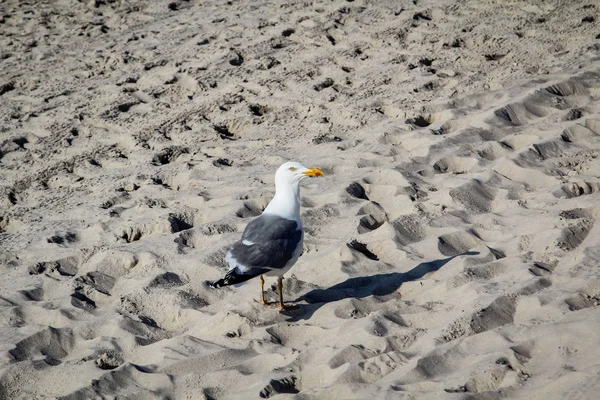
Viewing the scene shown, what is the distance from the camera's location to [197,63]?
757 cm

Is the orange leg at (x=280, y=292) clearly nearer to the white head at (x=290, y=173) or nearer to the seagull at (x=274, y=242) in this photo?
the seagull at (x=274, y=242)

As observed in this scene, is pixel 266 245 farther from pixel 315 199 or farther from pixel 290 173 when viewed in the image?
pixel 315 199

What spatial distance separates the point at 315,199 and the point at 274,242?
4.05 feet

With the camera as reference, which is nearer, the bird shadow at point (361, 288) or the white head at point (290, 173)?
the bird shadow at point (361, 288)

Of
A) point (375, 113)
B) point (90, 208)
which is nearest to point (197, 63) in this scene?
point (375, 113)

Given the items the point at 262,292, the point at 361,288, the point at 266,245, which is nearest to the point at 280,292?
the point at 262,292

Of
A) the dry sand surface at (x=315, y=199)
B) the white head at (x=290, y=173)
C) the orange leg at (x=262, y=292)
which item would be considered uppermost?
the white head at (x=290, y=173)

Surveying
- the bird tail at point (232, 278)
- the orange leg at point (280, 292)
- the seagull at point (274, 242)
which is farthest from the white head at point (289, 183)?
the bird tail at point (232, 278)

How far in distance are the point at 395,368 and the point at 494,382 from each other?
17.6 inches

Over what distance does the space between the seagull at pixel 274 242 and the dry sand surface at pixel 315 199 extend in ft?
0.79

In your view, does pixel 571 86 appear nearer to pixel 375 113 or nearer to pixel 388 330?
pixel 375 113

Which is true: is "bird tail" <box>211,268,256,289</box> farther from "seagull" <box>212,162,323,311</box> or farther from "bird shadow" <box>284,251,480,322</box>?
"bird shadow" <box>284,251,480,322</box>

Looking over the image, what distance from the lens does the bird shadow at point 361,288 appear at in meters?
3.89

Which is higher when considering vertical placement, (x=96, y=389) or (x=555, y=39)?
(x=555, y=39)
